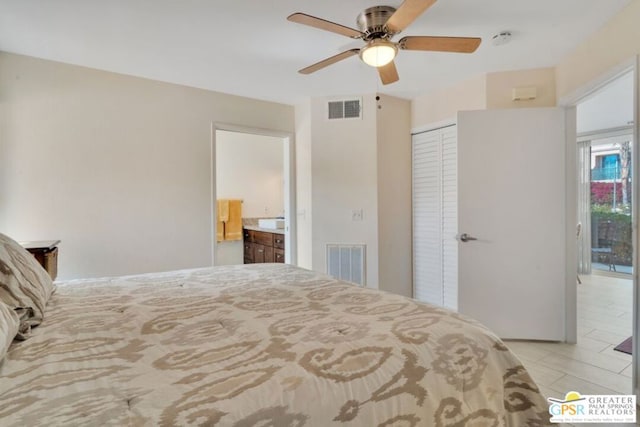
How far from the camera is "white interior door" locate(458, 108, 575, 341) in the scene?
9.47 ft

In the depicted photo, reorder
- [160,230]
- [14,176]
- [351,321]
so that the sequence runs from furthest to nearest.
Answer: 1. [160,230]
2. [14,176]
3. [351,321]

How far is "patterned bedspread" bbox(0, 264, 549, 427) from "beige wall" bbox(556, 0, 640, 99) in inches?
79.5

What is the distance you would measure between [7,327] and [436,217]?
340cm

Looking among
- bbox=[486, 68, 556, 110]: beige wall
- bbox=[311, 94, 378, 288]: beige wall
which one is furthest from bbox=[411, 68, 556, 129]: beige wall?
bbox=[311, 94, 378, 288]: beige wall

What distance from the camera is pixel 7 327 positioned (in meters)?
0.97

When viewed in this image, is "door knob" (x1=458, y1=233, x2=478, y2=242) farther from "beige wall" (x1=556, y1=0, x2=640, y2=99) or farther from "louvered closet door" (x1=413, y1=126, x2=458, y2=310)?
"beige wall" (x1=556, y1=0, x2=640, y2=99)

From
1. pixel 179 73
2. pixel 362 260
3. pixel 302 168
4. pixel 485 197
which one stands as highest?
pixel 179 73

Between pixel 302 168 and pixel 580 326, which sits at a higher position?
pixel 302 168

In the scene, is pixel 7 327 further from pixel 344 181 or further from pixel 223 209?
pixel 223 209

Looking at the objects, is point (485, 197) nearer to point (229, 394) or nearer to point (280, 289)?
point (280, 289)

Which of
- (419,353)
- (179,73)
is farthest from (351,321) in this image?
(179,73)

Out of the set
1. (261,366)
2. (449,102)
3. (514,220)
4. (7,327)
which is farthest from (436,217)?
(7,327)

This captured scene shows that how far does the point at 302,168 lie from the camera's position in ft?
12.9

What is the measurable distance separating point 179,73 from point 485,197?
9.31 ft
